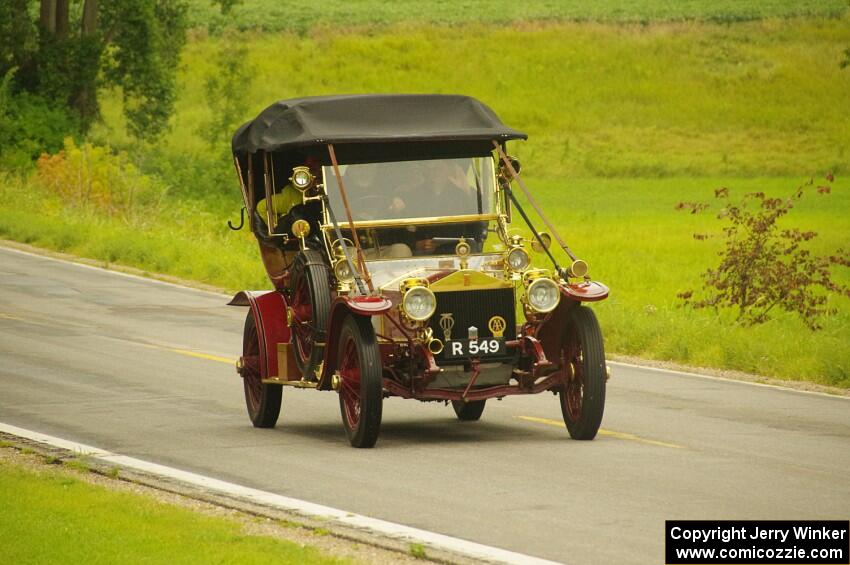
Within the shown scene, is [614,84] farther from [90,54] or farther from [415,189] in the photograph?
[415,189]

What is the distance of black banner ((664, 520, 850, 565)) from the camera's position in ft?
26.6

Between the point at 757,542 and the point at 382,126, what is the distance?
5.68 m

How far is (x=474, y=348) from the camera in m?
11.9

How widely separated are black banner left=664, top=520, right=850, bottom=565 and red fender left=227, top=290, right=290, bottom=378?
520cm

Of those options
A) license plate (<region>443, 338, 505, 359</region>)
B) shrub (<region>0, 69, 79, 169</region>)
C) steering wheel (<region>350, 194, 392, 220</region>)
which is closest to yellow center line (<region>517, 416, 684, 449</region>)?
license plate (<region>443, 338, 505, 359</region>)

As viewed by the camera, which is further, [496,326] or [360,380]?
[496,326]

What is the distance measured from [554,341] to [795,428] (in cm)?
242

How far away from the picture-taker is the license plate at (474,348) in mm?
11883

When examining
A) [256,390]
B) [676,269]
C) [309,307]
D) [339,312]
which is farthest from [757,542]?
[676,269]

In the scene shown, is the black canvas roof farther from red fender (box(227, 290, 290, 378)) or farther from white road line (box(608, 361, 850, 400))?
white road line (box(608, 361, 850, 400))

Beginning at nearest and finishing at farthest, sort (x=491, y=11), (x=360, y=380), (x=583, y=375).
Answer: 1. (x=360, y=380)
2. (x=583, y=375)
3. (x=491, y=11)

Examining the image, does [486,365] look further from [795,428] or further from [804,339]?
[804,339]

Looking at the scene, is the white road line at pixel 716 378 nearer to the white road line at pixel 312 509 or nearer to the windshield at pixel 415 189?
the windshield at pixel 415 189

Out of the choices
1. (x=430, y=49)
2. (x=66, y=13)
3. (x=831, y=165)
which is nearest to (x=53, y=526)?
(x=66, y=13)
